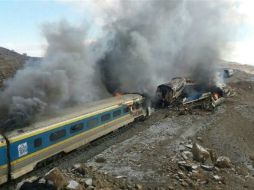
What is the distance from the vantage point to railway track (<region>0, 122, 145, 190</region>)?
18441 mm

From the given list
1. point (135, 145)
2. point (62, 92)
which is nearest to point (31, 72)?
point (62, 92)

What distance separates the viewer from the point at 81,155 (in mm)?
21438

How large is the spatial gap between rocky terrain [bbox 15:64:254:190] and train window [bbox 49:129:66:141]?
1.81 metres

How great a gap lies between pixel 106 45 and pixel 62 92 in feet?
74.4

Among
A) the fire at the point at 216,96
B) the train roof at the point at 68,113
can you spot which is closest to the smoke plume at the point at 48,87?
the train roof at the point at 68,113

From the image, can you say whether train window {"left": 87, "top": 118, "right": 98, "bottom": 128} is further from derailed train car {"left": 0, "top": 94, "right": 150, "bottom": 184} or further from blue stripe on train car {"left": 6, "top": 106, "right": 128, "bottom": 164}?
blue stripe on train car {"left": 6, "top": 106, "right": 128, "bottom": 164}

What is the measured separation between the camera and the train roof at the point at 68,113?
17.6 meters

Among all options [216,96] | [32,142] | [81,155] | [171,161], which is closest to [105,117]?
[81,155]

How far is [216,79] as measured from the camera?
4247 cm

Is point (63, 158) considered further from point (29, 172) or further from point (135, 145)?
point (135, 145)

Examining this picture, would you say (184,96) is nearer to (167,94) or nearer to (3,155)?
(167,94)

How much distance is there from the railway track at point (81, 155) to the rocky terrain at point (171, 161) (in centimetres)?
63

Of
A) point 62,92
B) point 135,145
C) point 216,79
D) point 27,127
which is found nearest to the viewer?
point 27,127

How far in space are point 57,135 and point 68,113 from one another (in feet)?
7.39
